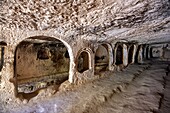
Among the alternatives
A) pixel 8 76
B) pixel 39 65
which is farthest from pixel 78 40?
pixel 39 65

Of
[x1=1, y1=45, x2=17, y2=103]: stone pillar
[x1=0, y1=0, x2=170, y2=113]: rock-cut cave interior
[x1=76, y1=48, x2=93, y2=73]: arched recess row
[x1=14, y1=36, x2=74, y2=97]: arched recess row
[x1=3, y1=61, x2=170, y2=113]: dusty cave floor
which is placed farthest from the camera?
[x1=14, y1=36, x2=74, y2=97]: arched recess row

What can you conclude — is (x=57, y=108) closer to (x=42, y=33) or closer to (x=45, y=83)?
(x=42, y=33)

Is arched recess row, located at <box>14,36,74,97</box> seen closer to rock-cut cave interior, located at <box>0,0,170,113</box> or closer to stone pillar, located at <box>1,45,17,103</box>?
rock-cut cave interior, located at <box>0,0,170,113</box>

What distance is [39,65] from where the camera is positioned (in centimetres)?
858

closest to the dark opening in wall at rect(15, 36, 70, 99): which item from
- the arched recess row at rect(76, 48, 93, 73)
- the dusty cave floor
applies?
the arched recess row at rect(76, 48, 93, 73)

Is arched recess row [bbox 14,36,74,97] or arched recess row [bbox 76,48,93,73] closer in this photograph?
arched recess row [bbox 76,48,93,73]

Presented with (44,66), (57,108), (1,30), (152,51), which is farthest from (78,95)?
(152,51)

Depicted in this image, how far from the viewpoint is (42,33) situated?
406cm

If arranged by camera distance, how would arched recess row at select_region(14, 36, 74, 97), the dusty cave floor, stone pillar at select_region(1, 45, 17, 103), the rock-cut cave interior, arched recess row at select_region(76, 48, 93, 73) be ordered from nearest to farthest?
the rock-cut cave interior < the dusty cave floor < stone pillar at select_region(1, 45, 17, 103) < arched recess row at select_region(76, 48, 93, 73) < arched recess row at select_region(14, 36, 74, 97)

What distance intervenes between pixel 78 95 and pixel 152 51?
1458 centimetres

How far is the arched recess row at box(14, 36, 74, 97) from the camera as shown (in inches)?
301

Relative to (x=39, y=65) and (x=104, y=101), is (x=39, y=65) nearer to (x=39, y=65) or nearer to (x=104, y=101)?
(x=39, y=65)

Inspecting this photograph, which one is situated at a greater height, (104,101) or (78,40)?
(78,40)

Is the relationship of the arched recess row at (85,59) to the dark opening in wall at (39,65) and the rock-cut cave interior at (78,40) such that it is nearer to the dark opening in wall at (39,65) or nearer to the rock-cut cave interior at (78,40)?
the rock-cut cave interior at (78,40)
